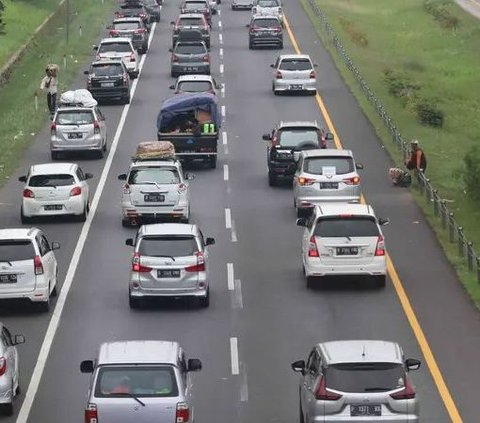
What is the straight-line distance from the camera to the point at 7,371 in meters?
Result: 25.4

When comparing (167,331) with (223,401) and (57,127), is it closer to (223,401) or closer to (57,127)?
(223,401)

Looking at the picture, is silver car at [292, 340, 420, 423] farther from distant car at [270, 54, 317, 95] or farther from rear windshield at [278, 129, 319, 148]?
distant car at [270, 54, 317, 95]

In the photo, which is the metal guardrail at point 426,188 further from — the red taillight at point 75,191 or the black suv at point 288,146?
the red taillight at point 75,191

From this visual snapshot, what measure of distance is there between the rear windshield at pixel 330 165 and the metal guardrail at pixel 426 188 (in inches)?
96.0

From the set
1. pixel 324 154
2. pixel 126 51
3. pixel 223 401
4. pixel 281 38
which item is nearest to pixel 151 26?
pixel 281 38

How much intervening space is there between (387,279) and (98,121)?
744 inches

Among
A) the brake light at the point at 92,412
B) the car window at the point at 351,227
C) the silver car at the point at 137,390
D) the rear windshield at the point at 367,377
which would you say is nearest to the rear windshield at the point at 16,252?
the car window at the point at 351,227

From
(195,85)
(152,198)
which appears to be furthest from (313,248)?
(195,85)

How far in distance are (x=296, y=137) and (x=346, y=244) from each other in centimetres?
1421

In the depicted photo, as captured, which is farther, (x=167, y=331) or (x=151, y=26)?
(x=151, y=26)

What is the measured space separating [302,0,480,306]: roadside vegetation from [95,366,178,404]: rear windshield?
1267 cm

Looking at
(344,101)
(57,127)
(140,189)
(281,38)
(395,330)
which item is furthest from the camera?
(281,38)

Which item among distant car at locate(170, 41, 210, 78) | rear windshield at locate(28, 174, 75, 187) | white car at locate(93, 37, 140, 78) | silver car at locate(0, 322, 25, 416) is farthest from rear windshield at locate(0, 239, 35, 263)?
distant car at locate(170, 41, 210, 78)

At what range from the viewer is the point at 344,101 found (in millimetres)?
65062
